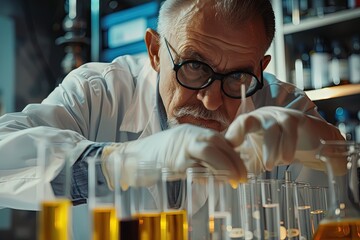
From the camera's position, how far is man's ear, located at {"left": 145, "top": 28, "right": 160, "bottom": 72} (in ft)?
6.01

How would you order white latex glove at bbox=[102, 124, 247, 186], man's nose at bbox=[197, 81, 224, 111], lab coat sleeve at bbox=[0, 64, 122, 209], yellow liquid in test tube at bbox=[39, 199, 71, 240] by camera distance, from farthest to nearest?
man's nose at bbox=[197, 81, 224, 111], lab coat sleeve at bbox=[0, 64, 122, 209], white latex glove at bbox=[102, 124, 247, 186], yellow liquid in test tube at bbox=[39, 199, 71, 240]

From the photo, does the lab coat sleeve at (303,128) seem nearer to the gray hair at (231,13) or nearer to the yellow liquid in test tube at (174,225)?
the yellow liquid in test tube at (174,225)

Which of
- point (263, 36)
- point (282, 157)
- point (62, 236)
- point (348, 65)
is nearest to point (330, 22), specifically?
point (348, 65)

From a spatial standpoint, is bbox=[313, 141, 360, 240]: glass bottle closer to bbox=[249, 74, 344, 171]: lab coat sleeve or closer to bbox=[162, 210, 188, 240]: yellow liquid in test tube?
bbox=[249, 74, 344, 171]: lab coat sleeve

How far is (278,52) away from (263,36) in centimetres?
139

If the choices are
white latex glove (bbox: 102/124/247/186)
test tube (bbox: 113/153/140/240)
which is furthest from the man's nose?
test tube (bbox: 113/153/140/240)

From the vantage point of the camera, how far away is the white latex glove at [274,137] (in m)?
0.94

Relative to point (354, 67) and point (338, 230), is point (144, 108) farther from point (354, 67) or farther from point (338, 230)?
point (354, 67)

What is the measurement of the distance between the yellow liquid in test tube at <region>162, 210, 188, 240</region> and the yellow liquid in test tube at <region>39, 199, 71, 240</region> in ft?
0.49

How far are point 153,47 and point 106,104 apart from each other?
24 cm

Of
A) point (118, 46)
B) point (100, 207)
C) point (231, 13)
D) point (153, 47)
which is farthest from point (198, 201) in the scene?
point (118, 46)

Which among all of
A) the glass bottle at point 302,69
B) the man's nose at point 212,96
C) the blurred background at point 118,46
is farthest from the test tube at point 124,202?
the glass bottle at point 302,69

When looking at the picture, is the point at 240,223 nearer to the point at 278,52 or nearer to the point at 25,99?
the point at 278,52

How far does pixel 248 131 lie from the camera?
0.94m
